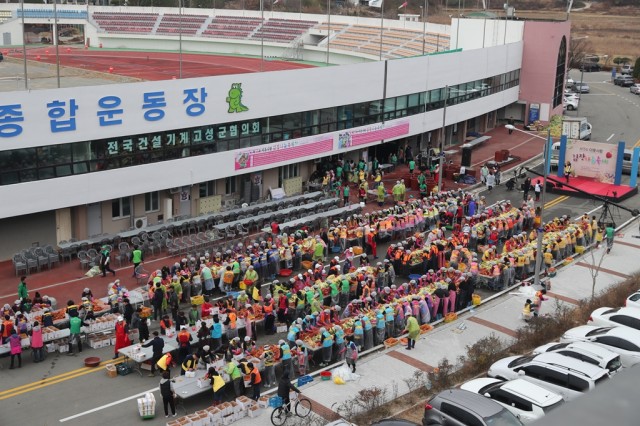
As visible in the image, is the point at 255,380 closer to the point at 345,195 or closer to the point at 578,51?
the point at 345,195

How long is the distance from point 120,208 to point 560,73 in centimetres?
3866

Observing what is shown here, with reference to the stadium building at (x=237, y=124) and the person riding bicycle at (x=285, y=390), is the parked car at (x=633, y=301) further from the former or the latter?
the stadium building at (x=237, y=124)

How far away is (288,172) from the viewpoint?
37.2m

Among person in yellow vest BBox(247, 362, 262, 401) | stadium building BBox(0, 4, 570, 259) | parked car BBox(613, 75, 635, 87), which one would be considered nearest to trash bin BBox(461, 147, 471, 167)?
stadium building BBox(0, 4, 570, 259)

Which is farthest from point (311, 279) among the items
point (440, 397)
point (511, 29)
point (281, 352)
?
point (511, 29)

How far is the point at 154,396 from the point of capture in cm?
1778

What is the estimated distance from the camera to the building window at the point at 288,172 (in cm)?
3669

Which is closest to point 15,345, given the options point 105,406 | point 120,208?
point 105,406

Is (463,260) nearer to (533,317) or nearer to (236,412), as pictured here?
(533,317)

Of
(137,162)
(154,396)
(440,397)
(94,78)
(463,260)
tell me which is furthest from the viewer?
(94,78)

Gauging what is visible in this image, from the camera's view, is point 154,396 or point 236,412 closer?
point 236,412

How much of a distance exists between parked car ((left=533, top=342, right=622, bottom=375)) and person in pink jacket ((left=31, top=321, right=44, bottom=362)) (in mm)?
12463

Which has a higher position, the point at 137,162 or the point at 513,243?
the point at 137,162

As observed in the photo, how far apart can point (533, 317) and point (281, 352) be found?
8523 mm
